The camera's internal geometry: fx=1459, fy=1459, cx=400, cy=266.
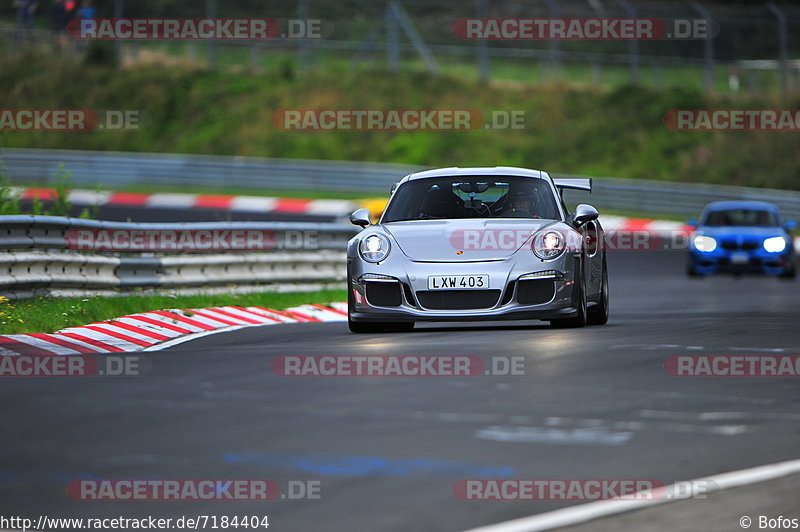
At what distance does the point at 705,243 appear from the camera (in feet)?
74.4

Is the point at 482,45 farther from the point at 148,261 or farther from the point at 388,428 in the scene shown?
the point at 388,428

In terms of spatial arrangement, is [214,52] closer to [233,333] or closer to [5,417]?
[233,333]

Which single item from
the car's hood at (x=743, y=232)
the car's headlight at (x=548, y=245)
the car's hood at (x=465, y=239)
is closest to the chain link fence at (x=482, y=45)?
the car's hood at (x=743, y=232)

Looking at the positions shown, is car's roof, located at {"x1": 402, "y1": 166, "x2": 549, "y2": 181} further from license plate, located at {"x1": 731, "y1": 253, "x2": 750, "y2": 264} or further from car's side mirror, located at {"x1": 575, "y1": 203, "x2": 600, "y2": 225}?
license plate, located at {"x1": 731, "y1": 253, "x2": 750, "y2": 264}

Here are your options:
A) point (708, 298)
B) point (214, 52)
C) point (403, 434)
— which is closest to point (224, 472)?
point (403, 434)

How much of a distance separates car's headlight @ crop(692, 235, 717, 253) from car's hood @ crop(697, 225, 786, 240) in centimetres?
8

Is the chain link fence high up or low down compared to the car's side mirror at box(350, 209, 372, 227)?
up

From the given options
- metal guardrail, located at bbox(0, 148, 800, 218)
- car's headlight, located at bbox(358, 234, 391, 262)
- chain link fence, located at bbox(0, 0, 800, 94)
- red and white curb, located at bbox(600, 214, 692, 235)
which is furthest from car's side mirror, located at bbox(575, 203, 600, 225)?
chain link fence, located at bbox(0, 0, 800, 94)

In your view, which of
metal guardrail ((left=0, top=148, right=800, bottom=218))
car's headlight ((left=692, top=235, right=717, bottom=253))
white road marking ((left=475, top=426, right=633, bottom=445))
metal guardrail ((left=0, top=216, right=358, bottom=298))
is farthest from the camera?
metal guardrail ((left=0, top=148, right=800, bottom=218))

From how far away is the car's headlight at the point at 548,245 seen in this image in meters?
11.4

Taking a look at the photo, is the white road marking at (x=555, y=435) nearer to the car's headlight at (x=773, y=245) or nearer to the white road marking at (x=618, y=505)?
the white road marking at (x=618, y=505)

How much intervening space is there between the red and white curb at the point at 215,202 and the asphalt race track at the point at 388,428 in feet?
78.5

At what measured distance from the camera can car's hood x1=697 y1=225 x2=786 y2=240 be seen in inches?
884

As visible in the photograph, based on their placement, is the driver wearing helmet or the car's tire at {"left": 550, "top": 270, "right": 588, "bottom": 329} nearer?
the car's tire at {"left": 550, "top": 270, "right": 588, "bottom": 329}
